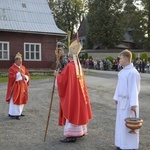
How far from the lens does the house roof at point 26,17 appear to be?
27156 mm

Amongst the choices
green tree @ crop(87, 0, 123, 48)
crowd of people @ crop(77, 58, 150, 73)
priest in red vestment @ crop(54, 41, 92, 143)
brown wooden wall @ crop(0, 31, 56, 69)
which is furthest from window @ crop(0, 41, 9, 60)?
green tree @ crop(87, 0, 123, 48)

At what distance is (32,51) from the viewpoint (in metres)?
27.9

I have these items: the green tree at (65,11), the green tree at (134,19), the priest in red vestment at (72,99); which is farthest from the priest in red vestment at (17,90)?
the green tree at (65,11)

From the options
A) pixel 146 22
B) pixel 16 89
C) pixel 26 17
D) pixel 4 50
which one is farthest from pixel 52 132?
pixel 146 22

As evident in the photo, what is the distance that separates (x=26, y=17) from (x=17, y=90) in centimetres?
1992

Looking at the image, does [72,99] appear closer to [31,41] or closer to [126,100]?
[126,100]

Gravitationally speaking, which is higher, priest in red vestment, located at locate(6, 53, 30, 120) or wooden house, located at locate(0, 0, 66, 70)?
wooden house, located at locate(0, 0, 66, 70)

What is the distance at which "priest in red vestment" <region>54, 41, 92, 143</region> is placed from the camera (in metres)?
6.68

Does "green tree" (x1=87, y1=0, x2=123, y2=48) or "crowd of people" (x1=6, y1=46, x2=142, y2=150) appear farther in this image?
"green tree" (x1=87, y1=0, x2=123, y2=48)

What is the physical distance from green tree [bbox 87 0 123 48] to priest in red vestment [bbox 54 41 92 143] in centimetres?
4774

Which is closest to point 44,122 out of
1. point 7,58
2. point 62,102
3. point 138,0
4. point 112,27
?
point 62,102

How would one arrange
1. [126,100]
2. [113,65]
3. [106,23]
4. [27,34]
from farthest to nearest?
1. [106,23]
2. [113,65]
3. [27,34]
4. [126,100]

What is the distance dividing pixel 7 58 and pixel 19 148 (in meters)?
21.3

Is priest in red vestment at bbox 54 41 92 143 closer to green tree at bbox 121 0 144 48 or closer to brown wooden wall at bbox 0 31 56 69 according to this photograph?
brown wooden wall at bbox 0 31 56 69
